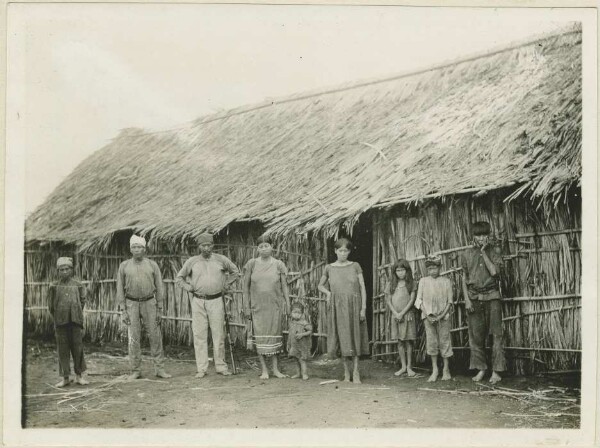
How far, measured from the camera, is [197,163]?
1005 cm

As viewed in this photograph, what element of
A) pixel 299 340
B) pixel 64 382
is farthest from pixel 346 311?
pixel 64 382

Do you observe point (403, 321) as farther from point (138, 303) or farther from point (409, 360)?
point (138, 303)

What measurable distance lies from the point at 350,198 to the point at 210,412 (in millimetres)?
2750

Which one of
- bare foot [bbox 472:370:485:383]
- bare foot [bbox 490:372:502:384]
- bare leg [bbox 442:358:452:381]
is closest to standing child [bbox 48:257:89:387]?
bare leg [bbox 442:358:452:381]

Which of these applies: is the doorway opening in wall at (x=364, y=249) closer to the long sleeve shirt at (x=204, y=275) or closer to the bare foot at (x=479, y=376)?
the long sleeve shirt at (x=204, y=275)

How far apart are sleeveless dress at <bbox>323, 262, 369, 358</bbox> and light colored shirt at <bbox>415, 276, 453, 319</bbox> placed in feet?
2.01

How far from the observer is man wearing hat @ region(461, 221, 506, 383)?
7.07 m

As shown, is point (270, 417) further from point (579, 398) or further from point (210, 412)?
point (579, 398)

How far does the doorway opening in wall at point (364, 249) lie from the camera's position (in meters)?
8.73

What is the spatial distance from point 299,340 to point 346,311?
24.8 inches

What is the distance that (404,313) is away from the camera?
7.54 m

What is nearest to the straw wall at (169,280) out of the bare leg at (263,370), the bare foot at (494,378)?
the bare leg at (263,370)

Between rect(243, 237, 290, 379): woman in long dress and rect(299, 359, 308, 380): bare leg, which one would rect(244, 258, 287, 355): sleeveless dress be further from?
rect(299, 359, 308, 380): bare leg

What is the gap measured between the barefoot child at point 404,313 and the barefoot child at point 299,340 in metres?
0.91
